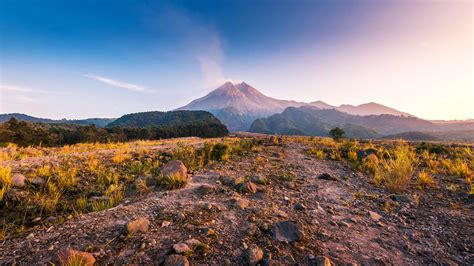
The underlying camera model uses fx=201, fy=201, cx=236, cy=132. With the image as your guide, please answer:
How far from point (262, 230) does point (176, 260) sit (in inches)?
58.9

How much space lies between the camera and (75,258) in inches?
92.0

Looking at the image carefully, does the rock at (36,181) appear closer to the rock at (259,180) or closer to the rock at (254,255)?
the rock at (259,180)

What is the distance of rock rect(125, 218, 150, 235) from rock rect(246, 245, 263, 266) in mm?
1696

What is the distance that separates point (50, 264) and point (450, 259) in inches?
216

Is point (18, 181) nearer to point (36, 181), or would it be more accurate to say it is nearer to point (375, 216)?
point (36, 181)

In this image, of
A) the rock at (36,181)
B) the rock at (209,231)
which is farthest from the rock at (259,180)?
the rock at (36,181)

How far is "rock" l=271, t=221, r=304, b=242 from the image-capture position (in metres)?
3.22

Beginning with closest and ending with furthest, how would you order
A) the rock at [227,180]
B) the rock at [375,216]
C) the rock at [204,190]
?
the rock at [375,216] < the rock at [204,190] < the rock at [227,180]

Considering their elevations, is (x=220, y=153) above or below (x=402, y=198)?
above

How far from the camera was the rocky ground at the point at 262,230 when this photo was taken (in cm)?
274

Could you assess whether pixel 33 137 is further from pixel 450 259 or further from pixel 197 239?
pixel 450 259

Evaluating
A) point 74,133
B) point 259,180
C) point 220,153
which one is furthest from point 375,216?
point 74,133

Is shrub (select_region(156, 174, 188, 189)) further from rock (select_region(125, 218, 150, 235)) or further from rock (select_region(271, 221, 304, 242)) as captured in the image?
rock (select_region(271, 221, 304, 242))

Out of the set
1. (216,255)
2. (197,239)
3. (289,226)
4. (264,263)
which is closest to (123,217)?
(197,239)
